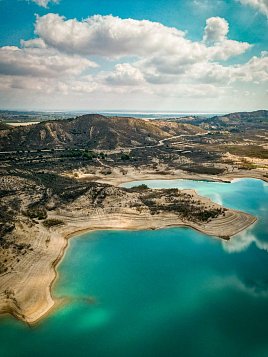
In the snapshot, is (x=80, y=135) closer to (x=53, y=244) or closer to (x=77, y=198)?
(x=77, y=198)

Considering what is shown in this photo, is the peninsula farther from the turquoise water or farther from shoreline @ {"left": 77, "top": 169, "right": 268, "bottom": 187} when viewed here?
the turquoise water

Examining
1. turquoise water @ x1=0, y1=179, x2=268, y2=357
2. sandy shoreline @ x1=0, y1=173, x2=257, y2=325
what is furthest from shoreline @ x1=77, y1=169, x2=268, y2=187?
turquoise water @ x1=0, y1=179, x2=268, y2=357

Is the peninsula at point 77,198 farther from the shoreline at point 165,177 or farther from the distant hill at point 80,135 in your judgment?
the distant hill at point 80,135

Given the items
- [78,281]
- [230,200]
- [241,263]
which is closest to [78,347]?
[78,281]

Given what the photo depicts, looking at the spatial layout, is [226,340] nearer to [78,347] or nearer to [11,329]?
[78,347]

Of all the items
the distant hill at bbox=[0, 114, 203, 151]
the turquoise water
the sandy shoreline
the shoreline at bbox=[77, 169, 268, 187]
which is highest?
the distant hill at bbox=[0, 114, 203, 151]
